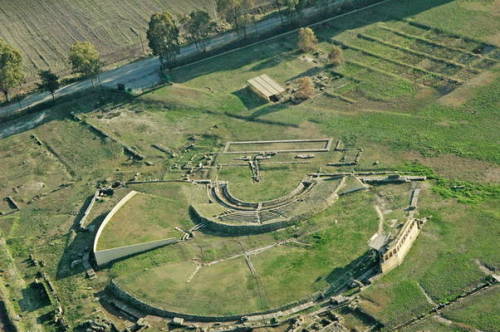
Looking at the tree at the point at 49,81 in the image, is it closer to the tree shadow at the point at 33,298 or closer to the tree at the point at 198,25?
the tree at the point at 198,25

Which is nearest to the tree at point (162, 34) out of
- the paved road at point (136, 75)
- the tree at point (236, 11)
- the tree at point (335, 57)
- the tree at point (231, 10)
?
the paved road at point (136, 75)

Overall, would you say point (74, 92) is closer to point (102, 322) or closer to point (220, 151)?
point (220, 151)

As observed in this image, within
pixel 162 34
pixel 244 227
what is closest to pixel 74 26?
pixel 162 34

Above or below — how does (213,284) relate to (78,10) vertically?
below

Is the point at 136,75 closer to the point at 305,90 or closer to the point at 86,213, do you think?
the point at 305,90

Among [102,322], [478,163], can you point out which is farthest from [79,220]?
[478,163]

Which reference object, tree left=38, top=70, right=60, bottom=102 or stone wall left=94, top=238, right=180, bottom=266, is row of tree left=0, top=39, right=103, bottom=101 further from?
stone wall left=94, top=238, right=180, bottom=266
